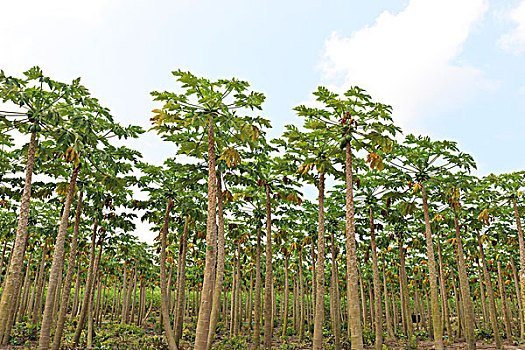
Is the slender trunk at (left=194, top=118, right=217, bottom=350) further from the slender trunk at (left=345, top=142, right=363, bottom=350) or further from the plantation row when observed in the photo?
the slender trunk at (left=345, top=142, right=363, bottom=350)

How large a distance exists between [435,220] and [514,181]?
390 cm

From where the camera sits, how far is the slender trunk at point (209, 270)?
1066 cm

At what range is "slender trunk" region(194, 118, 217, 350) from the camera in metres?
10.7

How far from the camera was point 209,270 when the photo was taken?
11.6 m

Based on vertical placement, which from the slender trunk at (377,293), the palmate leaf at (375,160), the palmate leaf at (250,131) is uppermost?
the palmate leaf at (250,131)

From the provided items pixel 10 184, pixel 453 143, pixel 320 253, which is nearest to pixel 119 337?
pixel 10 184

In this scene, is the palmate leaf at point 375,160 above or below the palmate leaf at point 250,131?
below

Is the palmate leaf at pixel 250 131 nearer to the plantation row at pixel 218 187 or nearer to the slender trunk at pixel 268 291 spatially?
the plantation row at pixel 218 187

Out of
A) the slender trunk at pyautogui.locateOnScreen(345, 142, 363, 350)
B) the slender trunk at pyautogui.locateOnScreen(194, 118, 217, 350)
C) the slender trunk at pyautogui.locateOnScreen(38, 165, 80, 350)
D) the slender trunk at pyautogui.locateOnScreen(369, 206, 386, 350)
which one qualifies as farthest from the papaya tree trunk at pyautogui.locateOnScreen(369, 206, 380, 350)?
the slender trunk at pyautogui.locateOnScreen(38, 165, 80, 350)

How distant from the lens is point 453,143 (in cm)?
1540

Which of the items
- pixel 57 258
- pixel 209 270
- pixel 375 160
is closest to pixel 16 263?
pixel 57 258

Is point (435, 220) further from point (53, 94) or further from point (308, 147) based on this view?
point (53, 94)

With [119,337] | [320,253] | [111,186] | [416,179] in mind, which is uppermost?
[416,179]

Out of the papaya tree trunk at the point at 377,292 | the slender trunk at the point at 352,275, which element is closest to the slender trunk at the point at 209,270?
the slender trunk at the point at 352,275
